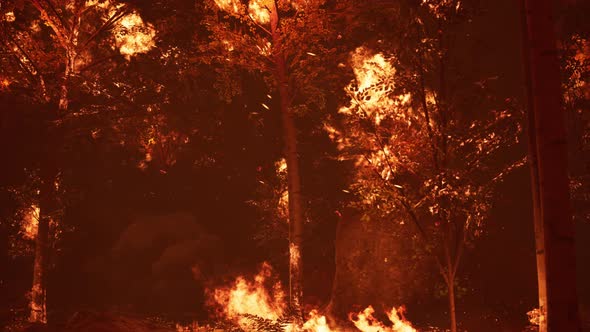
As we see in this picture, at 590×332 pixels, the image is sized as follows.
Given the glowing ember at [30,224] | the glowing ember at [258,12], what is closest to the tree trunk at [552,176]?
the glowing ember at [258,12]

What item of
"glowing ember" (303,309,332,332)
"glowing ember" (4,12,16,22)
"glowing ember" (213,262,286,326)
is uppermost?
"glowing ember" (4,12,16,22)

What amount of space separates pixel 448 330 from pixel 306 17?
10.1 m

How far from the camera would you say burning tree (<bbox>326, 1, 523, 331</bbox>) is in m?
9.28

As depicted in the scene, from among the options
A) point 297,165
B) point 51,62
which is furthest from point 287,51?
point 51,62

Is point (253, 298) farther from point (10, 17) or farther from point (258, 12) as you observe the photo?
point (10, 17)

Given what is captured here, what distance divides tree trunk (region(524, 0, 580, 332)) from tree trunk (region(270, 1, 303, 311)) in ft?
32.6

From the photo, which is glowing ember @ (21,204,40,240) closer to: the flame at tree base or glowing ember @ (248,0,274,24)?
the flame at tree base

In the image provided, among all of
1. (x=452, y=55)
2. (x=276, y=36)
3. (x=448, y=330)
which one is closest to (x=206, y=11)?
(x=276, y=36)

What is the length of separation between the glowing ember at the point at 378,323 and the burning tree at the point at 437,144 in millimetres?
4339

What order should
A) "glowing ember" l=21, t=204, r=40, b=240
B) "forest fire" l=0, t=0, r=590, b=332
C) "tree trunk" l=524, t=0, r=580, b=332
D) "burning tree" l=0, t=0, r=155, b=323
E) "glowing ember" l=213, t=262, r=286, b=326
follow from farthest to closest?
"glowing ember" l=21, t=204, r=40, b=240 < "glowing ember" l=213, t=262, r=286, b=326 < "burning tree" l=0, t=0, r=155, b=323 < "forest fire" l=0, t=0, r=590, b=332 < "tree trunk" l=524, t=0, r=580, b=332

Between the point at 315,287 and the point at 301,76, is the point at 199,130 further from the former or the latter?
the point at 315,287

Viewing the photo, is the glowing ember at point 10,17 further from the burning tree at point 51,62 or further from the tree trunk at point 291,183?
the tree trunk at point 291,183

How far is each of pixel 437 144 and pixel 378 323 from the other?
23.8 feet

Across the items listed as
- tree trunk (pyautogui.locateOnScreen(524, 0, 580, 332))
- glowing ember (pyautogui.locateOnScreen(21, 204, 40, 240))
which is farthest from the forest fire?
glowing ember (pyautogui.locateOnScreen(21, 204, 40, 240))
